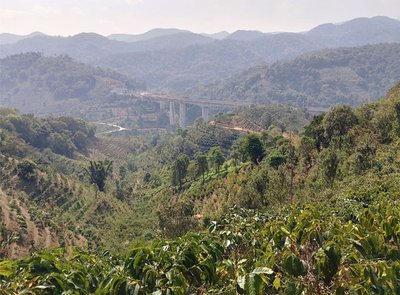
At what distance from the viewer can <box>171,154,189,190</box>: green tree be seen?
5006cm

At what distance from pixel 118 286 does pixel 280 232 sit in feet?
7.36

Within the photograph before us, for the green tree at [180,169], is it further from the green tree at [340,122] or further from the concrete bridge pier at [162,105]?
the concrete bridge pier at [162,105]

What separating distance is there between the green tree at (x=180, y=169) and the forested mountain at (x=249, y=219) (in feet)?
0.55

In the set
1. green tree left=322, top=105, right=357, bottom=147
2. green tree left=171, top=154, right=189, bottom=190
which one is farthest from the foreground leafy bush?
green tree left=171, top=154, right=189, bottom=190

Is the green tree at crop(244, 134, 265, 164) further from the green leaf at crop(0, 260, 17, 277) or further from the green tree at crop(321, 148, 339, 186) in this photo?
the green leaf at crop(0, 260, 17, 277)

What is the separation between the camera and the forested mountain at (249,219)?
3863 millimetres

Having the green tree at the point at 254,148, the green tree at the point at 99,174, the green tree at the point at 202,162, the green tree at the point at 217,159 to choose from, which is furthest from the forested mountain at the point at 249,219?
the green tree at the point at 99,174

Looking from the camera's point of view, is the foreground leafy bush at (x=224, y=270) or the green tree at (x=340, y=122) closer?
the foreground leafy bush at (x=224, y=270)

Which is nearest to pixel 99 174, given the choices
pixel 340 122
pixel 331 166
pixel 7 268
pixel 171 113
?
pixel 340 122

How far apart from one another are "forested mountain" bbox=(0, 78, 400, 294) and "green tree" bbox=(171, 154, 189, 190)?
0.55 feet

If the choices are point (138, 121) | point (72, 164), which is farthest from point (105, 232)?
point (138, 121)

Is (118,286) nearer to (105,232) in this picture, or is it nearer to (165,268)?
(165,268)

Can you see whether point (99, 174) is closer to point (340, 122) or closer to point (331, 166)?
point (340, 122)

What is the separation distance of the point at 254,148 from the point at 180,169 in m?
10.4
